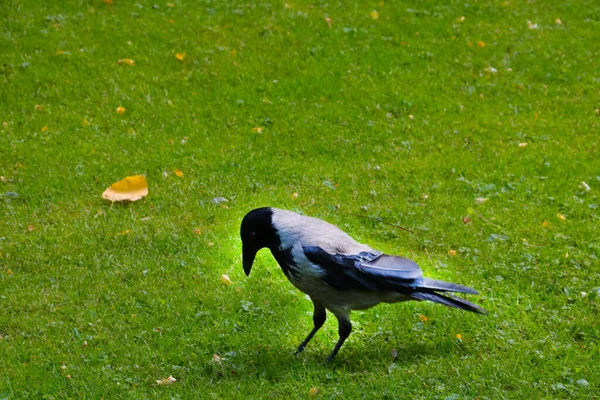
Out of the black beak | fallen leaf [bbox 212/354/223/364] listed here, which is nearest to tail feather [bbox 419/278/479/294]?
the black beak

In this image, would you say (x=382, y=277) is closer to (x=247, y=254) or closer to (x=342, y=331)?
(x=342, y=331)

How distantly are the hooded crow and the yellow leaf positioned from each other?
2.65 metres

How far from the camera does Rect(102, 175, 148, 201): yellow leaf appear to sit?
7477 millimetres

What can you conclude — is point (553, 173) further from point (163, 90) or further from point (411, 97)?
point (163, 90)

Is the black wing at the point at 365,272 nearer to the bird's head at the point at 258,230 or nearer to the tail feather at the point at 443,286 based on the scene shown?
the tail feather at the point at 443,286

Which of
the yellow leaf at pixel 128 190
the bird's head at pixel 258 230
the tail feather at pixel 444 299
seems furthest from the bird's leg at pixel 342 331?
the yellow leaf at pixel 128 190

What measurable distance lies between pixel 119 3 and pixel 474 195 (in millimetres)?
6767

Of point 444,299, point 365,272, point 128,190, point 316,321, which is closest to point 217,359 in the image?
point 316,321

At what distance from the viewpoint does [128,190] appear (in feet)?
24.8

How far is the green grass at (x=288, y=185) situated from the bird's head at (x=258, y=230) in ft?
2.38

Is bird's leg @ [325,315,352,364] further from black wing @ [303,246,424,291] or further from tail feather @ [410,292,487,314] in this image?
tail feather @ [410,292,487,314]

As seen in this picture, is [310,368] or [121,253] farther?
[121,253]

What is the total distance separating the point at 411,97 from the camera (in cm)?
980

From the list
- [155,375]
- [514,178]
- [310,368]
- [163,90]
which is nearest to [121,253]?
[155,375]
